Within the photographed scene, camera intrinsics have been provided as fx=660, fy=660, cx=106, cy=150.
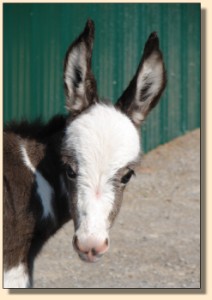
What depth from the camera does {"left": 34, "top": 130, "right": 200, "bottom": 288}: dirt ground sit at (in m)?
5.91

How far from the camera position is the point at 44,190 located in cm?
362

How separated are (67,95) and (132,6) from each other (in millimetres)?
5411

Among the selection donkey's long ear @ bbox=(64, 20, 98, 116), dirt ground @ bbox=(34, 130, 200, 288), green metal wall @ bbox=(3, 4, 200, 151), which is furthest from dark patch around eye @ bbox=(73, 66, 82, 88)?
green metal wall @ bbox=(3, 4, 200, 151)

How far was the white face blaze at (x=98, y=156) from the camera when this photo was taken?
3.25 m

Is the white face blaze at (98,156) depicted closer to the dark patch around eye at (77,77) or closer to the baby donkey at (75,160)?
the baby donkey at (75,160)

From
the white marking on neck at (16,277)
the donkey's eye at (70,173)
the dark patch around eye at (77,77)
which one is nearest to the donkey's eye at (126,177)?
the donkey's eye at (70,173)

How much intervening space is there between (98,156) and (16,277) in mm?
808

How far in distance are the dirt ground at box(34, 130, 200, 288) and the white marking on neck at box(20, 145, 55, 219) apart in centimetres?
207

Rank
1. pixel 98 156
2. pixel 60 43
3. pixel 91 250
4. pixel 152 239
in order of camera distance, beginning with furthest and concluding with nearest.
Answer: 1. pixel 60 43
2. pixel 152 239
3. pixel 98 156
4. pixel 91 250

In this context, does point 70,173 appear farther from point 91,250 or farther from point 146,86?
point 146,86

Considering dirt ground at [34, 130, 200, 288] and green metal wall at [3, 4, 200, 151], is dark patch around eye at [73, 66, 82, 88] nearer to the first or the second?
dirt ground at [34, 130, 200, 288]

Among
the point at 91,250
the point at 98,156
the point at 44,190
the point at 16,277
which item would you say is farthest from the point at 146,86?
the point at 16,277

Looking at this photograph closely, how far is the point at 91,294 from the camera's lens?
4152mm

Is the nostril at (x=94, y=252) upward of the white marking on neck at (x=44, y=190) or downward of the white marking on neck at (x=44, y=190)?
downward
